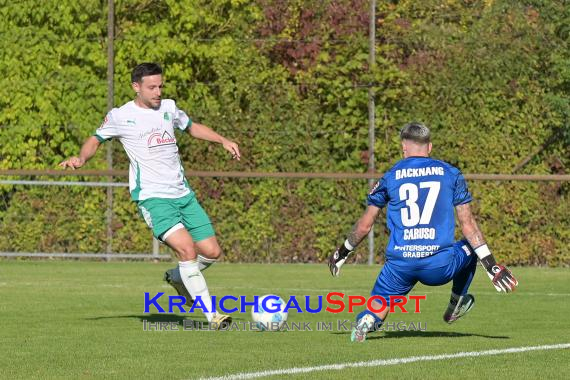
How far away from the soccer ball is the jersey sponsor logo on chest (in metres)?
1.56

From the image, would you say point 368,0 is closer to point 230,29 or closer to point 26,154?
point 230,29

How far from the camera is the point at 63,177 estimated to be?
2091 centimetres

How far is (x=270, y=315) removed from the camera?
997 cm

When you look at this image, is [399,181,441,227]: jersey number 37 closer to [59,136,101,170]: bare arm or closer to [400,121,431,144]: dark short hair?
[400,121,431,144]: dark short hair

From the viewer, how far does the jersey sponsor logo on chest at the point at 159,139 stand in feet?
34.5

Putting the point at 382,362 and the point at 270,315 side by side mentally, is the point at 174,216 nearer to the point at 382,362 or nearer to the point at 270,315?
the point at 270,315

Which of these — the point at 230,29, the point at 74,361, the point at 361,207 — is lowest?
the point at 361,207

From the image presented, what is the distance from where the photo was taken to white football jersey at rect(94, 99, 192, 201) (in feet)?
34.4

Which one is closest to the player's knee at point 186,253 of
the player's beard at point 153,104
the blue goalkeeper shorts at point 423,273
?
the player's beard at point 153,104

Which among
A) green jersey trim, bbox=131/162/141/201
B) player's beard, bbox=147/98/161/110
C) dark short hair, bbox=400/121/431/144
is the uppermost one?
dark short hair, bbox=400/121/431/144

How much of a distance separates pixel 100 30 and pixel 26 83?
1.47m

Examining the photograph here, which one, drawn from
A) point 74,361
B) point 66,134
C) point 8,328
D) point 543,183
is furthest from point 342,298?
point 66,134

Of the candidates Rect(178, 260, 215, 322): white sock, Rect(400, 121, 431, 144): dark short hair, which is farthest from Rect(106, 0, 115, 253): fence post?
Rect(400, 121, 431, 144): dark short hair

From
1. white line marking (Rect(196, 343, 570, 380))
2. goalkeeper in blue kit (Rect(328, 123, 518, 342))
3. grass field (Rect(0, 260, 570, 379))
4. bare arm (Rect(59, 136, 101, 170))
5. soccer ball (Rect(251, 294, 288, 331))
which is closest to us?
white line marking (Rect(196, 343, 570, 380))
